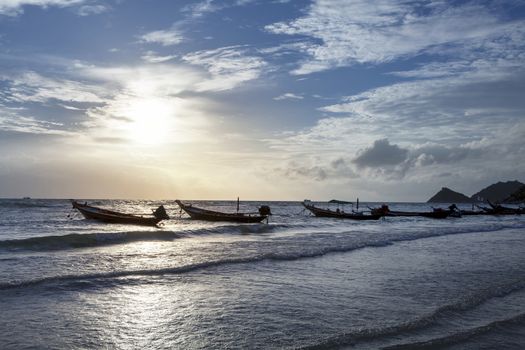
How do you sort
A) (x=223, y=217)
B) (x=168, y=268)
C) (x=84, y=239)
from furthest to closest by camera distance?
1. (x=223, y=217)
2. (x=84, y=239)
3. (x=168, y=268)

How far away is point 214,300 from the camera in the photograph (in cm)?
1102

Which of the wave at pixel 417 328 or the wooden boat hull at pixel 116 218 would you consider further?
the wooden boat hull at pixel 116 218

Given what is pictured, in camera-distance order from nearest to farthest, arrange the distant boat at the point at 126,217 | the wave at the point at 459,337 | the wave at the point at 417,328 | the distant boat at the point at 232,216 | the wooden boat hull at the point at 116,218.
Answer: the wave at the point at 459,337 → the wave at the point at 417,328 → the distant boat at the point at 126,217 → the wooden boat hull at the point at 116,218 → the distant boat at the point at 232,216

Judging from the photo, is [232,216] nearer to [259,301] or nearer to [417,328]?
[259,301]

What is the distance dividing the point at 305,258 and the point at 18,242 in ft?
48.0

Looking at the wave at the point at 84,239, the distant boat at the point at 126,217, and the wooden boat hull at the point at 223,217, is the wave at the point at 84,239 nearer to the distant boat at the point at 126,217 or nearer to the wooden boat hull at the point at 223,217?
the distant boat at the point at 126,217

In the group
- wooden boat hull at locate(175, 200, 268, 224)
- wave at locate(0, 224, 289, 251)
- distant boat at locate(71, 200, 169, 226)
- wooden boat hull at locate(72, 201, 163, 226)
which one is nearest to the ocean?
wave at locate(0, 224, 289, 251)

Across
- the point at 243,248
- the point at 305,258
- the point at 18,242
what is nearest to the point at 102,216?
the point at 18,242

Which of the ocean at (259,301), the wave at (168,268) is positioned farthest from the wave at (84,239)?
the ocean at (259,301)

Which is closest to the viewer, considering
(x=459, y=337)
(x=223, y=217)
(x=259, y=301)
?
(x=459, y=337)

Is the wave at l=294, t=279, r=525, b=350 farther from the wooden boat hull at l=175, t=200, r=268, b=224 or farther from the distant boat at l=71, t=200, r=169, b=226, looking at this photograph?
the wooden boat hull at l=175, t=200, r=268, b=224

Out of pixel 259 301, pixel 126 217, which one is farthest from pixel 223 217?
pixel 259 301

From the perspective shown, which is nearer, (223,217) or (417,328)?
(417,328)

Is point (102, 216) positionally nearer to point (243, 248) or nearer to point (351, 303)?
point (243, 248)
